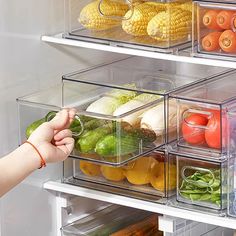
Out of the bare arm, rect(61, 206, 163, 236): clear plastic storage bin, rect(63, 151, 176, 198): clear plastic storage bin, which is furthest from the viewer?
rect(61, 206, 163, 236): clear plastic storage bin

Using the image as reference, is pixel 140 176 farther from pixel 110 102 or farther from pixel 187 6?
pixel 187 6

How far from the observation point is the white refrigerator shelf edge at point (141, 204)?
2268 millimetres

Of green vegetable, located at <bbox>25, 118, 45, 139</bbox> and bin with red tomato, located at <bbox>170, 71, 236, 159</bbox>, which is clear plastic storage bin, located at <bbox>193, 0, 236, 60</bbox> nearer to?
bin with red tomato, located at <bbox>170, 71, 236, 159</bbox>

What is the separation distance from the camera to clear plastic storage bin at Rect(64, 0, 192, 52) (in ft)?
7.56

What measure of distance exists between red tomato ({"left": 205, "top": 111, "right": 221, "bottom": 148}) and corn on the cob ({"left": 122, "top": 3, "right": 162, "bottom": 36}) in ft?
0.93

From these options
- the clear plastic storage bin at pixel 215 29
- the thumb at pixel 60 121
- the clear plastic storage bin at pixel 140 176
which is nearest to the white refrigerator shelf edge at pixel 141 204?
the clear plastic storage bin at pixel 140 176

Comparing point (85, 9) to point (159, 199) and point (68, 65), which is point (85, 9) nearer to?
point (68, 65)

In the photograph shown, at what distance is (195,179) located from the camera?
90.5 inches

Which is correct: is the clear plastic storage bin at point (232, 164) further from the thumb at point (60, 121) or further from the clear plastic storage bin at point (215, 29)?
the thumb at point (60, 121)

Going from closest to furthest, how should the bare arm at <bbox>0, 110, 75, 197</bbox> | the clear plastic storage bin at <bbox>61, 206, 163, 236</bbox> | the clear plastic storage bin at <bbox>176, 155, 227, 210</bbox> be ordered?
the bare arm at <bbox>0, 110, 75, 197</bbox> < the clear plastic storage bin at <bbox>176, 155, 227, 210</bbox> < the clear plastic storage bin at <bbox>61, 206, 163, 236</bbox>

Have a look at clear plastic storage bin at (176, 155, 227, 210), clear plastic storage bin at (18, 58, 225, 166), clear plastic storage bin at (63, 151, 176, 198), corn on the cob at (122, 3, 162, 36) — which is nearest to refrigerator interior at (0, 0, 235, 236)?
clear plastic storage bin at (18, 58, 225, 166)

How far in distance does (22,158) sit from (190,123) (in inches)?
15.9

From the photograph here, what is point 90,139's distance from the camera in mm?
2320

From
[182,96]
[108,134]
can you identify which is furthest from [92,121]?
[182,96]
